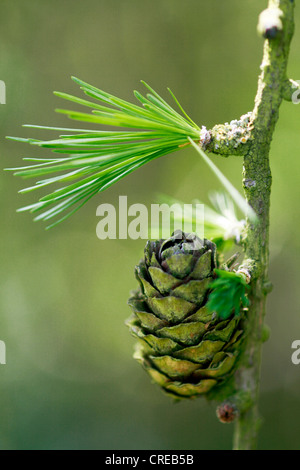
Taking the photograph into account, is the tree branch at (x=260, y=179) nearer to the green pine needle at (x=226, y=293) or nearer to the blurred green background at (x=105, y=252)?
the green pine needle at (x=226, y=293)

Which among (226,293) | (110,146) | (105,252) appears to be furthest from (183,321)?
(105,252)

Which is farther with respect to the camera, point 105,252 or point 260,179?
point 105,252

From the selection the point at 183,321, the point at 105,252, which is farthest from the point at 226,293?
the point at 105,252

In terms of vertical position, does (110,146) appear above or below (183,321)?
above

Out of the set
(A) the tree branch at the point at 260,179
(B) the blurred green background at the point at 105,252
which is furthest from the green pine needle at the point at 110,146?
(B) the blurred green background at the point at 105,252

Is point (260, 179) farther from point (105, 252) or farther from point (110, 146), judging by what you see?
point (105, 252)

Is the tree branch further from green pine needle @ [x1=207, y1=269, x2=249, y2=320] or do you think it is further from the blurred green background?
the blurred green background

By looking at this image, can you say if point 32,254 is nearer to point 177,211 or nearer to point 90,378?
point 90,378

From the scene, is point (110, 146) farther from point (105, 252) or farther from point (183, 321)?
point (105, 252)
